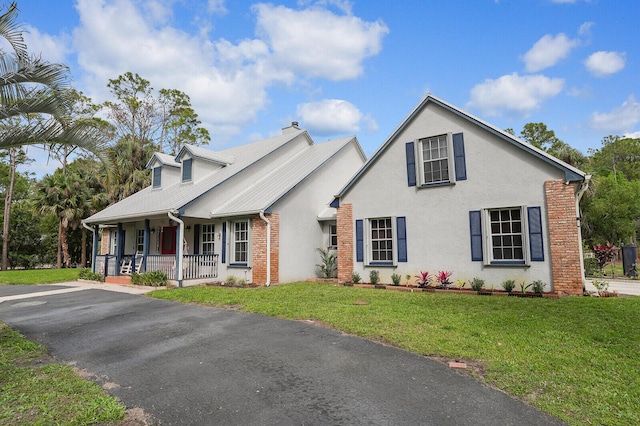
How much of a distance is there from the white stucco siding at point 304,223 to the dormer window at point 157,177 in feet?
30.4

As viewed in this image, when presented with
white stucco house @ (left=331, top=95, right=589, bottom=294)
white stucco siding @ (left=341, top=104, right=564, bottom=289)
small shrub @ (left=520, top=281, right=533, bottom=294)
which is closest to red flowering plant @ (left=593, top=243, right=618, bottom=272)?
white stucco house @ (left=331, top=95, right=589, bottom=294)

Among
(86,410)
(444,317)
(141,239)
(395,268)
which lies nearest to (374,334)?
(444,317)

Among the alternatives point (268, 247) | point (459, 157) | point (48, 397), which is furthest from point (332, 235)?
point (48, 397)

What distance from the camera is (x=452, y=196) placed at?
1150 centimetres

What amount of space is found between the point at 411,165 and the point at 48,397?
36.6ft

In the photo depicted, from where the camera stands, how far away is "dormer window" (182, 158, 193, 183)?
1802 centimetres

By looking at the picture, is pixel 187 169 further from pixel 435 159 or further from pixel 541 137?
pixel 541 137

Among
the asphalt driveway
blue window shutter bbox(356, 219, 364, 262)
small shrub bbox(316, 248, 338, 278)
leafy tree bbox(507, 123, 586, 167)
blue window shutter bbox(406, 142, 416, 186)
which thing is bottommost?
the asphalt driveway

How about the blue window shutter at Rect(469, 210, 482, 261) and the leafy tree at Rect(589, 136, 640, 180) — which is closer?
the blue window shutter at Rect(469, 210, 482, 261)

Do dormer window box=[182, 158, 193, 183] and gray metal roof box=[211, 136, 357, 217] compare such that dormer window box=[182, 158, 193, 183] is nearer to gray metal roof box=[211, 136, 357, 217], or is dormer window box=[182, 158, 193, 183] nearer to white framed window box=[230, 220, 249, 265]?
gray metal roof box=[211, 136, 357, 217]

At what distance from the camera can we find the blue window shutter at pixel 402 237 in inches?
484

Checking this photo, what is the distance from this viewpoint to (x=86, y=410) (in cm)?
363

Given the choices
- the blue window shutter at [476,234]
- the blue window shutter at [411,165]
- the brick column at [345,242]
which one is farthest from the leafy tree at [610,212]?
the brick column at [345,242]

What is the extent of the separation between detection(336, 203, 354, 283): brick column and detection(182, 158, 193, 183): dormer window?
8765mm
